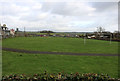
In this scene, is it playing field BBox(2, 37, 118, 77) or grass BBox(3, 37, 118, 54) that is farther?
grass BBox(3, 37, 118, 54)

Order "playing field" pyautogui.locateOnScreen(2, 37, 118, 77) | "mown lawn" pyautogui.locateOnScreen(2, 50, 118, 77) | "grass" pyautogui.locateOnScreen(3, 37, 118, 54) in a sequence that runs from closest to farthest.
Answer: "mown lawn" pyautogui.locateOnScreen(2, 50, 118, 77) → "playing field" pyautogui.locateOnScreen(2, 37, 118, 77) → "grass" pyautogui.locateOnScreen(3, 37, 118, 54)

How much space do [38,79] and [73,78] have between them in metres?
1.86

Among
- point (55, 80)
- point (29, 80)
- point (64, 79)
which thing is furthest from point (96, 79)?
point (29, 80)

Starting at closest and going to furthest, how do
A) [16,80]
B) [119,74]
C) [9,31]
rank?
[16,80] < [119,74] < [9,31]

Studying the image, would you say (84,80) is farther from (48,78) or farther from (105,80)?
(48,78)

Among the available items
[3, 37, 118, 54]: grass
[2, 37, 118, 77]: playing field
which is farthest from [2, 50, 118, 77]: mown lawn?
[3, 37, 118, 54]: grass

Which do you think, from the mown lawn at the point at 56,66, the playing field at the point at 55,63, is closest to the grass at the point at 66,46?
the playing field at the point at 55,63

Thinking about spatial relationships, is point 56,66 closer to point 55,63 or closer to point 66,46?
point 55,63

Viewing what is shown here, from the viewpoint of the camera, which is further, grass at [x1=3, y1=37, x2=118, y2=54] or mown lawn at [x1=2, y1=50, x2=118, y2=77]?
grass at [x1=3, y1=37, x2=118, y2=54]

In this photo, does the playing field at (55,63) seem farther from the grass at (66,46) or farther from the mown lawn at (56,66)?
the grass at (66,46)

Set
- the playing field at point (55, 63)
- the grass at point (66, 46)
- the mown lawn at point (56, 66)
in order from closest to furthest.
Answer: the mown lawn at point (56, 66) → the playing field at point (55, 63) → the grass at point (66, 46)

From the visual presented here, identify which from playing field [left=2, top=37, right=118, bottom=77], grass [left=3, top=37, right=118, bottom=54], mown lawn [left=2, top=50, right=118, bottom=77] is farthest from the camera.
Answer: grass [left=3, top=37, right=118, bottom=54]

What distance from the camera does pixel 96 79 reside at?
17.5 feet

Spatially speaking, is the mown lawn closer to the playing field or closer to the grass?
the playing field
